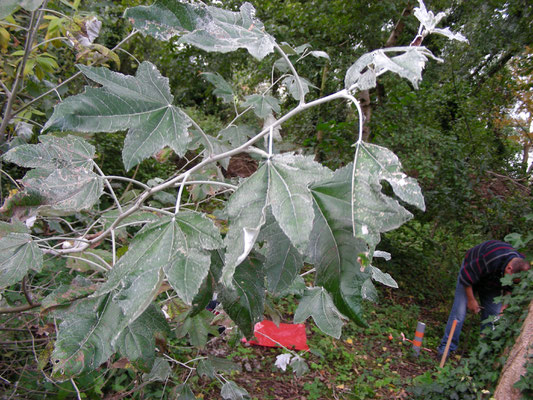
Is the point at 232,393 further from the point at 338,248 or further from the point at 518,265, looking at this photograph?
the point at 518,265

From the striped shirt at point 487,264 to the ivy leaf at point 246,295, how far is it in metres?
3.95

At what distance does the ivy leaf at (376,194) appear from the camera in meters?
0.59

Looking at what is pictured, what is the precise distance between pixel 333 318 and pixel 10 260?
85 centimetres

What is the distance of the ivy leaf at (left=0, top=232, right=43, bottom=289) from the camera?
2.91 ft

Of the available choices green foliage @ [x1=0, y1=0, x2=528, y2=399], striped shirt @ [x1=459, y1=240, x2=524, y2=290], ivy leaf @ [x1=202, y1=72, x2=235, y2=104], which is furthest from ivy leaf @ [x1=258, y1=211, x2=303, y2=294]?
striped shirt @ [x1=459, y1=240, x2=524, y2=290]

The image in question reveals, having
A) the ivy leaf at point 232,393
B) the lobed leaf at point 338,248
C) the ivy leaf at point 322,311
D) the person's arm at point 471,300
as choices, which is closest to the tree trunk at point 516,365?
the person's arm at point 471,300

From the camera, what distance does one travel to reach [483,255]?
4082 mm

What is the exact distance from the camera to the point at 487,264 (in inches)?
158

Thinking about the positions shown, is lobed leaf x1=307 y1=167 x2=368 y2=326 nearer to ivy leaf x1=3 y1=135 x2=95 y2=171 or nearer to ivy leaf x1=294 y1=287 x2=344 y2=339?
ivy leaf x1=294 y1=287 x2=344 y2=339

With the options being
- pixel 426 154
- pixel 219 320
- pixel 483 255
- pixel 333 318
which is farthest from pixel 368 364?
pixel 333 318

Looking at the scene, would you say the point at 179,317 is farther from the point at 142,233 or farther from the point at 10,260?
the point at 142,233

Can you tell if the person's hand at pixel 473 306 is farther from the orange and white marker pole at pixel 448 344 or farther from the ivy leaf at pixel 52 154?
the ivy leaf at pixel 52 154

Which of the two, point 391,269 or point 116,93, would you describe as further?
point 391,269

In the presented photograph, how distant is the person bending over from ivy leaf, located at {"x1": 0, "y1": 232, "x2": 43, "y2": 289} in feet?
13.3
